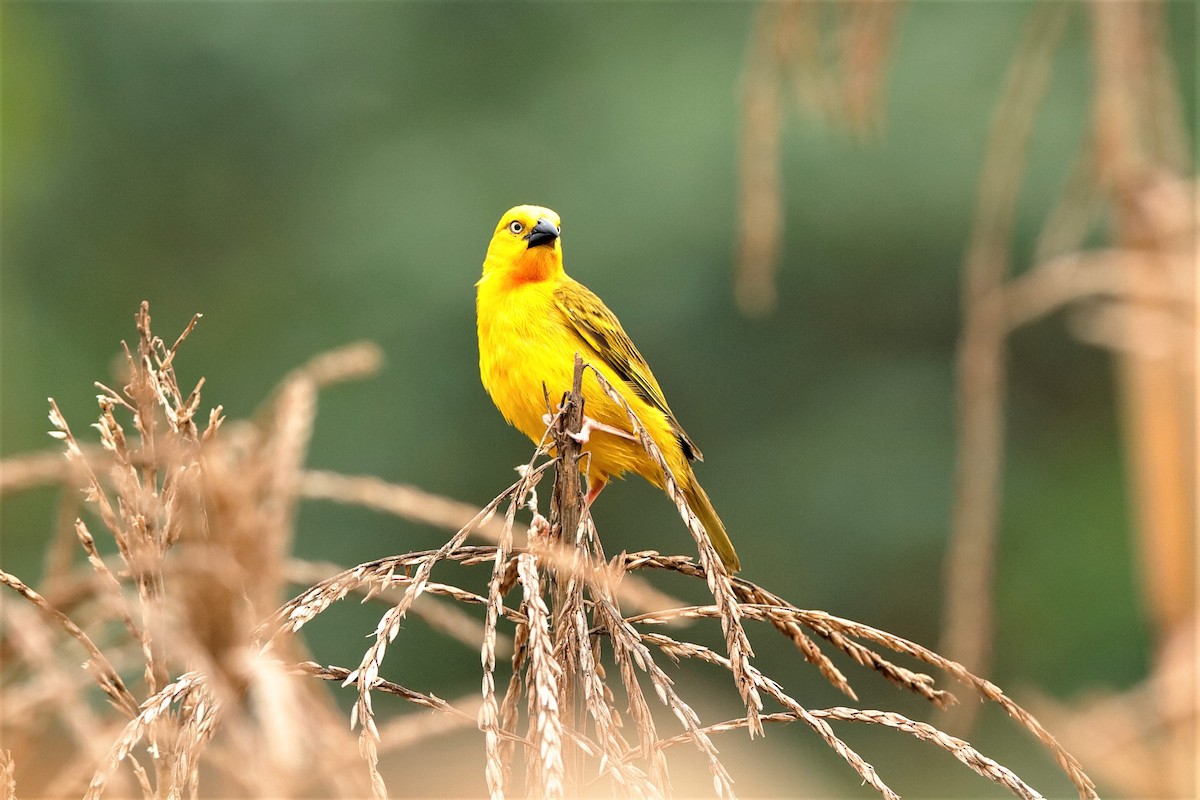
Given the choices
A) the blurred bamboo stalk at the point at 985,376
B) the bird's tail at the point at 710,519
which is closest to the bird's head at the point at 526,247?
the bird's tail at the point at 710,519

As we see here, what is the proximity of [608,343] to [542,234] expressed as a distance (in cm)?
45

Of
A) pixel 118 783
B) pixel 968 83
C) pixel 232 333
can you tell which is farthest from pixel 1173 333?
pixel 232 333

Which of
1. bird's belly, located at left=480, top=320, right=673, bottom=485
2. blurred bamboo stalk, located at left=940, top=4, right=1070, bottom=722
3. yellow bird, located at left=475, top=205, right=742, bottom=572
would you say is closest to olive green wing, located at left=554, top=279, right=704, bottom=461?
yellow bird, located at left=475, top=205, right=742, bottom=572

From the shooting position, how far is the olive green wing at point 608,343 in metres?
4.32

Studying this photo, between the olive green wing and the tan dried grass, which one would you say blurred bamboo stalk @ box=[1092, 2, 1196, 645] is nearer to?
the tan dried grass

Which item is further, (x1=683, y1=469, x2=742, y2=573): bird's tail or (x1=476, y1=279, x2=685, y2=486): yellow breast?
(x1=476, y1=279, x2=685, y2=486): yellow breast

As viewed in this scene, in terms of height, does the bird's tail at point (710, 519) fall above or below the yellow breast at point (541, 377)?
below

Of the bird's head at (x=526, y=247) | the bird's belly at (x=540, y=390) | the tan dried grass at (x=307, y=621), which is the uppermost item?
the bird's head at (x=526, y=247)

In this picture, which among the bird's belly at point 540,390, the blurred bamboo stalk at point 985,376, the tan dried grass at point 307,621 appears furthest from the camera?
the bird's belly at point 540,390

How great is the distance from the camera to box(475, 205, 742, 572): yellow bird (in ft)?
13.2

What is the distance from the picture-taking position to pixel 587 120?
1121cm

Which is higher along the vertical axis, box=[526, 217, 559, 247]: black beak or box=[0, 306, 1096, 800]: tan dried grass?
box=[526, 217, 559, 247]: black beak

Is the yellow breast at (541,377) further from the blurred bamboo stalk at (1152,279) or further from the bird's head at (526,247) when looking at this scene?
the blurred bamboo stalk at (1152,279)

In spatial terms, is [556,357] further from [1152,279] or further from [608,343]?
[1152,279]
